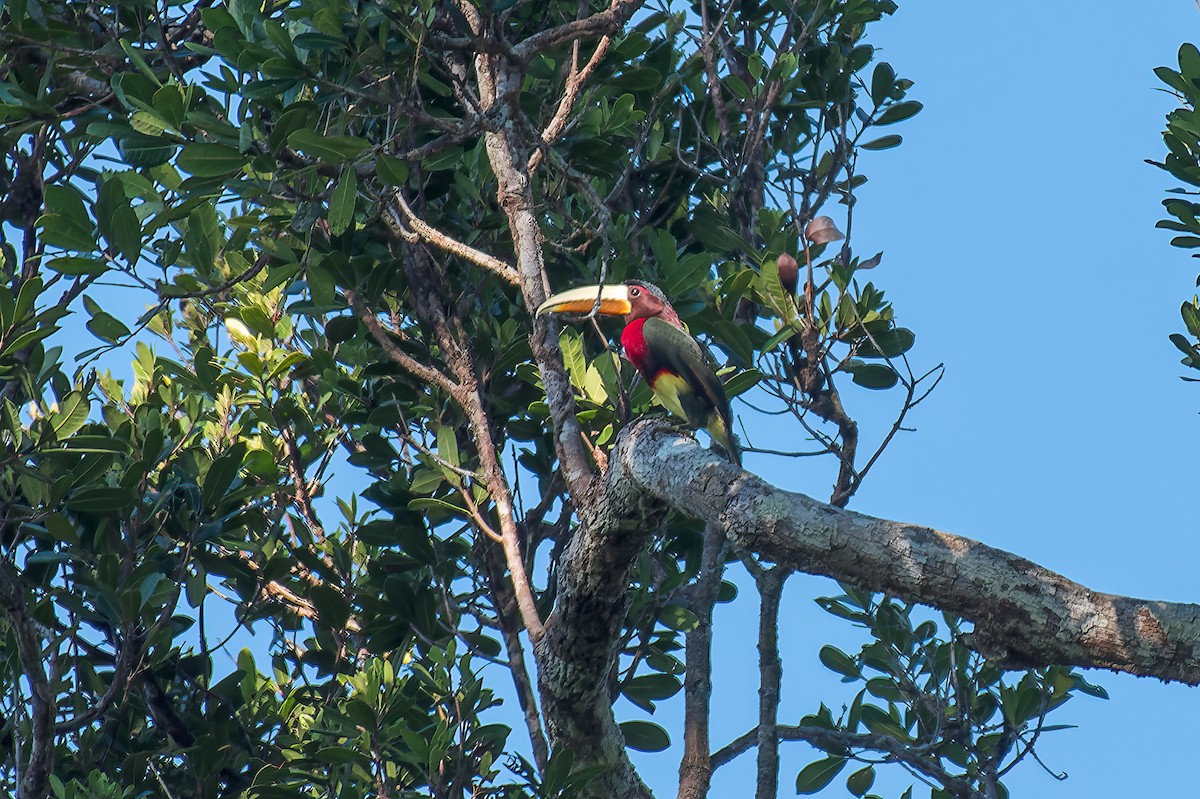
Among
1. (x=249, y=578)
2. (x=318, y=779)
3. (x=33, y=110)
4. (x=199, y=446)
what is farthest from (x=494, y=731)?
(x=33, y=110)

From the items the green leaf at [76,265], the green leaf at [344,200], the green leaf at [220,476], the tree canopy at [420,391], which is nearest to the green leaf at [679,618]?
the tree canopy at [420,391]

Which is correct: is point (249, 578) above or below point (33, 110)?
below

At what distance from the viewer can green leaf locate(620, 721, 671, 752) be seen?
15.9ft

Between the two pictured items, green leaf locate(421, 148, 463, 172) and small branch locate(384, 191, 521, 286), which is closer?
small branch locate(384, 191, 521, 286)

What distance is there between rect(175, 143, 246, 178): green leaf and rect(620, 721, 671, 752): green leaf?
253 centimetres

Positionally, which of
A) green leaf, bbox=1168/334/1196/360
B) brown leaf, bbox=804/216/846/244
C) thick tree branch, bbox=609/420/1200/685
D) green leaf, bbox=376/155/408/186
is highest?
brown leaf, bbox=804/216/846/244

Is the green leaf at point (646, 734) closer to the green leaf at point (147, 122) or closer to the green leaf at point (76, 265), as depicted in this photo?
the green leaf at point (76, 265)

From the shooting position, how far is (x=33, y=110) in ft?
14.0

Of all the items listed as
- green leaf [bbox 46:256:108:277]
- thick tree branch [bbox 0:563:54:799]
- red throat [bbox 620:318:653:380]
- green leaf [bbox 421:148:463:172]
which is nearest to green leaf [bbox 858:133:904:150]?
red throat [bbox 620:318:653:380]

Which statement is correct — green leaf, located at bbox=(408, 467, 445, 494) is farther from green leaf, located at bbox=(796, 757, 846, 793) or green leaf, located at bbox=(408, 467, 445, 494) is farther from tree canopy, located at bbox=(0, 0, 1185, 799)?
green leaf, located at bbox=(796, 757, 846, 793)

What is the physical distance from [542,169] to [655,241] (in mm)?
738

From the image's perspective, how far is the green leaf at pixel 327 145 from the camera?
371cm

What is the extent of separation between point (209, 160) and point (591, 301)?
1.43 m

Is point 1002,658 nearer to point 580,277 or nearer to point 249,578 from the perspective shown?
point 580,277
